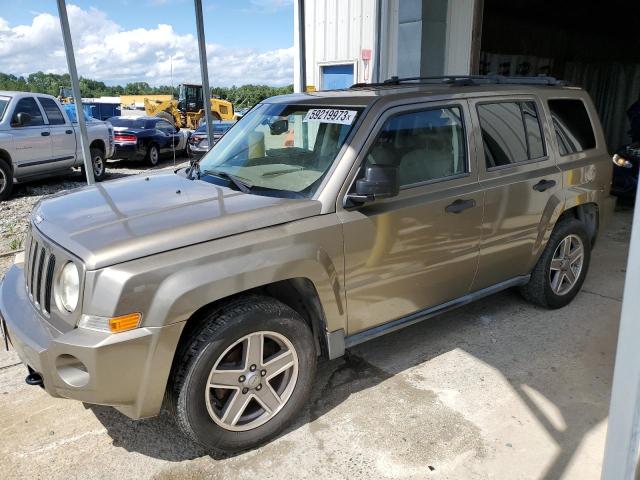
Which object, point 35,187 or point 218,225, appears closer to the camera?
point 218,225

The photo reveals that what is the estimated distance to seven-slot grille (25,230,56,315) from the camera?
2707mm

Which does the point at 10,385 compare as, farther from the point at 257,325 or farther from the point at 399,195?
the point at 399,195

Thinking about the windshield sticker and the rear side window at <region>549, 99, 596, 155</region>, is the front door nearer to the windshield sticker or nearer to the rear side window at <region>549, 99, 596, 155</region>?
the windshield sticker

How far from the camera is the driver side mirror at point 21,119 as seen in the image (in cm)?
1023

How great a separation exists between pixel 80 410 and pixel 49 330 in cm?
94

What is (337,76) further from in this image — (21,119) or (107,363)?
(107,363)

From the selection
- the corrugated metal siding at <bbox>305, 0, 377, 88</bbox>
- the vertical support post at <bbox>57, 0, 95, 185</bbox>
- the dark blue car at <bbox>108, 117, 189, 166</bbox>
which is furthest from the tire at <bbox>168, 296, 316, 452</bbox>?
the dark blue car at <bbox>108, 117, 189, 166</bbox>

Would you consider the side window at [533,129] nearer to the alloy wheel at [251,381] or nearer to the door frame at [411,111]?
the door frame at [411,111]

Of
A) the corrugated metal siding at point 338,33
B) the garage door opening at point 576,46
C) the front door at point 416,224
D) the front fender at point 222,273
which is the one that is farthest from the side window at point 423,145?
the garage door opening at point 576,46

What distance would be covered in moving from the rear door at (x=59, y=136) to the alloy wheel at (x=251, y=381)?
996 centimetres

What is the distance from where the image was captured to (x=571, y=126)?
4.57 m

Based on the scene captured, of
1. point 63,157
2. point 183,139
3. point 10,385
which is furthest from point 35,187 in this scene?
point 10,385

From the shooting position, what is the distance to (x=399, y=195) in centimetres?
335


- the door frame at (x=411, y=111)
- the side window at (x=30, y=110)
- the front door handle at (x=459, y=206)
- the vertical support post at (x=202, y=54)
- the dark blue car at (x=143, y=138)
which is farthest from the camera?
the dark blue car at (x=143, y=138)
